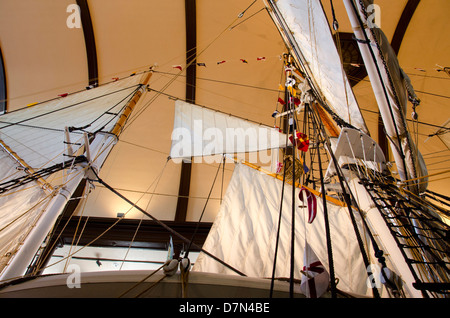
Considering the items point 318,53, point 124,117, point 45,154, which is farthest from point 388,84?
point 45,154

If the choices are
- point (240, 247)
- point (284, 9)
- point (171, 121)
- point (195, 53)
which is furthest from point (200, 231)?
point (284, 9)

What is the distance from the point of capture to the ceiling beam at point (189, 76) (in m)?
6.48

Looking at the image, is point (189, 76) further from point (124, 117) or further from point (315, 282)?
point (315, 282)

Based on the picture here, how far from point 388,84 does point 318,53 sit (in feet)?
5.11

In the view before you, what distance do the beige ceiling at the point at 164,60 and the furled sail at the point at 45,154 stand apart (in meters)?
2.36

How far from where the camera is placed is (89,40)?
668 centimetres

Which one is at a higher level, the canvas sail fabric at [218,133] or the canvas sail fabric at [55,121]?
the canvas sail fabric at [218,133]

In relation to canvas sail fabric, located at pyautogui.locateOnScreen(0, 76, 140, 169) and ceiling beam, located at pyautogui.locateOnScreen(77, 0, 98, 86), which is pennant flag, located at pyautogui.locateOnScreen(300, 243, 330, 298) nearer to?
canvas sail fabric, located at pyautogui.locateOnScreen(0, 76, 140, 169)

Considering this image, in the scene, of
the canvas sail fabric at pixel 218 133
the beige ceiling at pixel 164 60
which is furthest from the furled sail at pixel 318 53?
the beige ceiling at pixel 164 60

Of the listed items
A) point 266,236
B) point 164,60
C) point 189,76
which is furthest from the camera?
point 189,76

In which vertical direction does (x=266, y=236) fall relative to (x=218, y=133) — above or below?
below

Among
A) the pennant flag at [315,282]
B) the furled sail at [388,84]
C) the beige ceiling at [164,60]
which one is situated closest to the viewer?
the pennant flag at [315,282]

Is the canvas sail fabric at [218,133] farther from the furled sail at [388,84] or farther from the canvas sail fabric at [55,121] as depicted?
the furled sail at [388,84]
